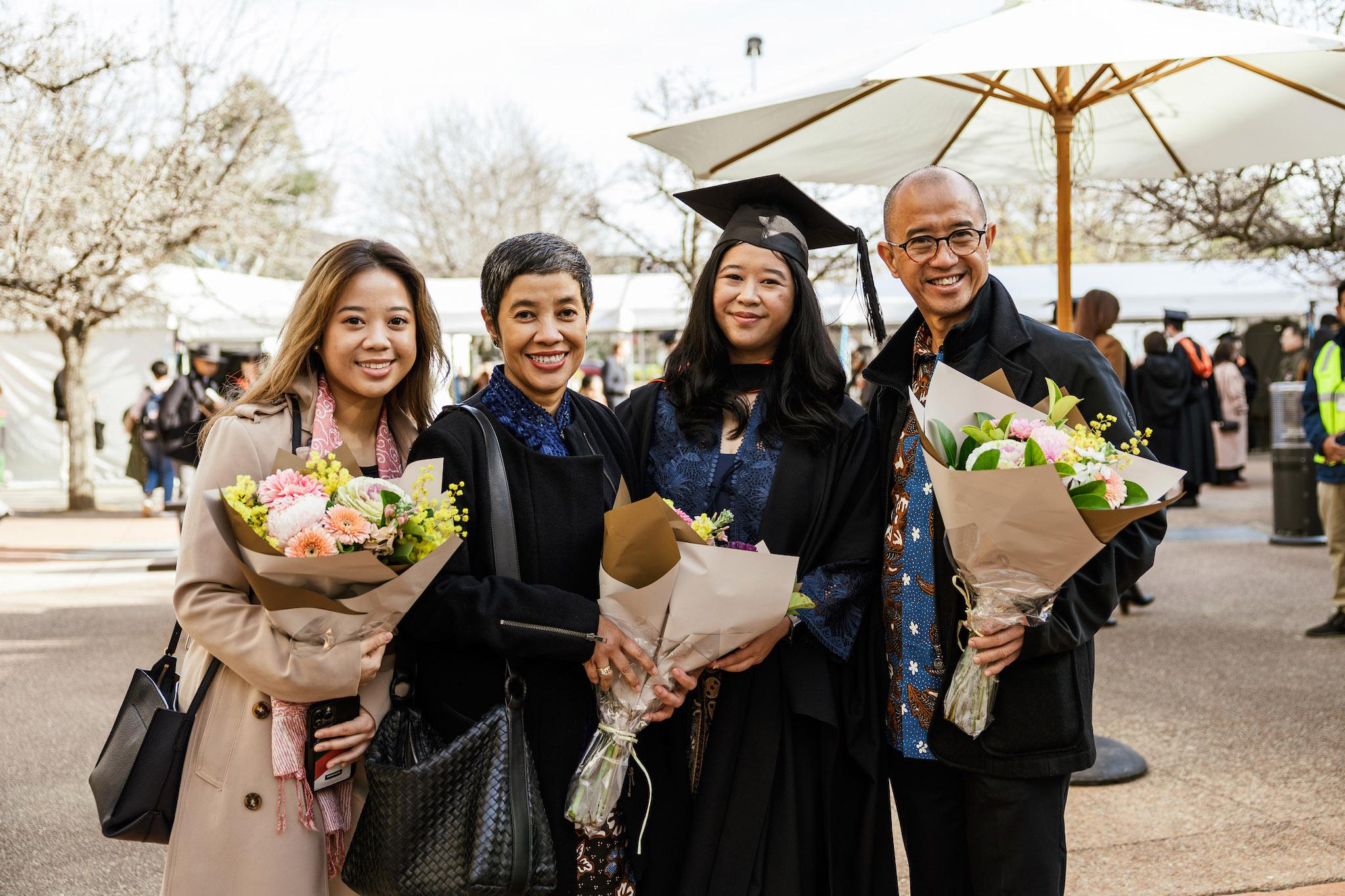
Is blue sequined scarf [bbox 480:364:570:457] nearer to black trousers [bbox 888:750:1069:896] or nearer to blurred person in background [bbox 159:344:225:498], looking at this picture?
black trousers [bbox 888:750:1069:896]

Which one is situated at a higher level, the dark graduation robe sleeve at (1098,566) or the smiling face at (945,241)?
the smiling face at (945,241)

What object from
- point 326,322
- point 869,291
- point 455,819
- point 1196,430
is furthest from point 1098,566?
point 1196,430

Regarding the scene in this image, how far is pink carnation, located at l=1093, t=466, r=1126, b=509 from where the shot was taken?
211 cm

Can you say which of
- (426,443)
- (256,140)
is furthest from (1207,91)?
(256,140)

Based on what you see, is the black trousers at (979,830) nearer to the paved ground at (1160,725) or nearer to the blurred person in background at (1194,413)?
the paved ground at (1160,725)

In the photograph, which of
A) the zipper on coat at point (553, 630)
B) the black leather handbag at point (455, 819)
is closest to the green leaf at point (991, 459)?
the zipper on coat at point (553, 630)

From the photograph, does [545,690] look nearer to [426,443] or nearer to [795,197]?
[426,443]

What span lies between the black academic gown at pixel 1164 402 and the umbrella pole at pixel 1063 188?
5.20m

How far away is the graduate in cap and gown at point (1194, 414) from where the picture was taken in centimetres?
1131

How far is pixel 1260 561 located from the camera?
9.72 meters

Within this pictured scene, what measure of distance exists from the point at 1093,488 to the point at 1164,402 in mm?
9281

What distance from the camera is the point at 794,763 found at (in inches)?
104

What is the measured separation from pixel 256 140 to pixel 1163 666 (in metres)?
11.7

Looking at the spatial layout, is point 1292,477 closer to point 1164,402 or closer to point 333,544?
point 1164,402
